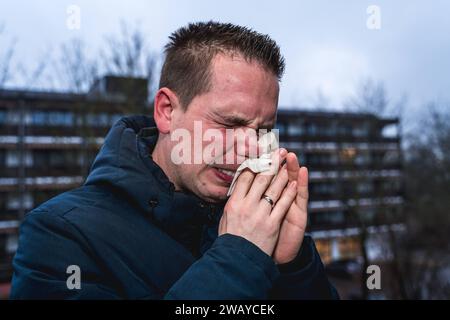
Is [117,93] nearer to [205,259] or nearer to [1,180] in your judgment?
[205,259]

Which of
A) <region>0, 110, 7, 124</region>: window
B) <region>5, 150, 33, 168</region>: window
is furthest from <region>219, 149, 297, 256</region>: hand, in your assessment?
<region>0, 110, 7, 124</region>: window

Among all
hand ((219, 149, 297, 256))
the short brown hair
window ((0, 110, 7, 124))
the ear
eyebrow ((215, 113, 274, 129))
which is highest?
window ((0, 110, 7, 124))

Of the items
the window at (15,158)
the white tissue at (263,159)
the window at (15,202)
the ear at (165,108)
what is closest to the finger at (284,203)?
the white tissue at (263,159)

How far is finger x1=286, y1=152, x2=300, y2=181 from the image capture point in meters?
1.61

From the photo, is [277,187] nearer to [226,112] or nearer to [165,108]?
[226,112]

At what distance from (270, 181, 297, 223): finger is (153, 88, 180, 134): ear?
692 mm

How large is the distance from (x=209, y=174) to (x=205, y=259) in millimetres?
508

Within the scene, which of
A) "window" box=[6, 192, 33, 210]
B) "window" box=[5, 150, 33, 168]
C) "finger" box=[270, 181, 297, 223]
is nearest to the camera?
"finger" box=[270, 181, 297, 223]

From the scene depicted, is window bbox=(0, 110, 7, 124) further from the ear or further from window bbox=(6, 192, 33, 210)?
the ear

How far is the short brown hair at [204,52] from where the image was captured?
1.74 metres

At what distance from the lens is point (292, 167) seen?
1622 mm

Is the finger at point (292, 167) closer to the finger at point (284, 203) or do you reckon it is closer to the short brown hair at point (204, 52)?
the finger at point (284, 203)

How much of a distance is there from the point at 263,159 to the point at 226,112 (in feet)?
0.93

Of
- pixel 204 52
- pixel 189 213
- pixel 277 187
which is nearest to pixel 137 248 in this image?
pixel 189 213
